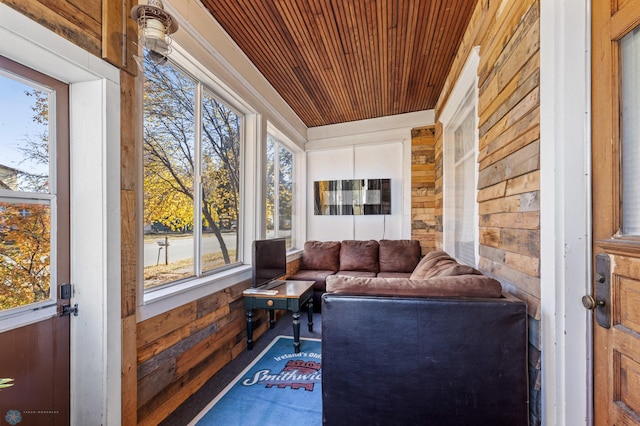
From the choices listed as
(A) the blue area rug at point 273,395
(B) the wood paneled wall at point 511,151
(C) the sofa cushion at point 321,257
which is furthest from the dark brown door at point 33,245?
(C) the sofa cushion at point 321,257

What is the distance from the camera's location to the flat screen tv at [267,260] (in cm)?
255

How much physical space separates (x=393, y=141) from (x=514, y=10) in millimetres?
3109

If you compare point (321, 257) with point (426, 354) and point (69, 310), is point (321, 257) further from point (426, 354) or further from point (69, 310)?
point (69, 310)

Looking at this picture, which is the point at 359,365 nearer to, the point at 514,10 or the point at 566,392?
the point at 566,392

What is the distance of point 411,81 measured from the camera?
3381mm

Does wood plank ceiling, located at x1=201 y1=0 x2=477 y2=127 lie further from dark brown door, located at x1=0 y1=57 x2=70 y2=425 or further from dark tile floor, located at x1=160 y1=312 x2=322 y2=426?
dark tile floor, located at x1=160 y1=312 x2=322 y2=426

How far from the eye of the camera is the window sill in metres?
1.67

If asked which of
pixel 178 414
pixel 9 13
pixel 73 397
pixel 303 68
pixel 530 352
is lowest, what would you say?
pixel 178 414

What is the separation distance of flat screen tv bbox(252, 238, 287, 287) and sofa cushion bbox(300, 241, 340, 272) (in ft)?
4.14

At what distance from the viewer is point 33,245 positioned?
4.19 feet

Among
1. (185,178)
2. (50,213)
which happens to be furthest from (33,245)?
(185,178)

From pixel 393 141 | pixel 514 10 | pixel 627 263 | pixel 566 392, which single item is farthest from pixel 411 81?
pixel 566 392

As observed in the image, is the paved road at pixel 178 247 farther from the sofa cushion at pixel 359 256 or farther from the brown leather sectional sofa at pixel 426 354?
the sofa cushion at pixel 359 256

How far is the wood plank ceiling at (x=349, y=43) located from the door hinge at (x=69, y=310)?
7.28 ft
